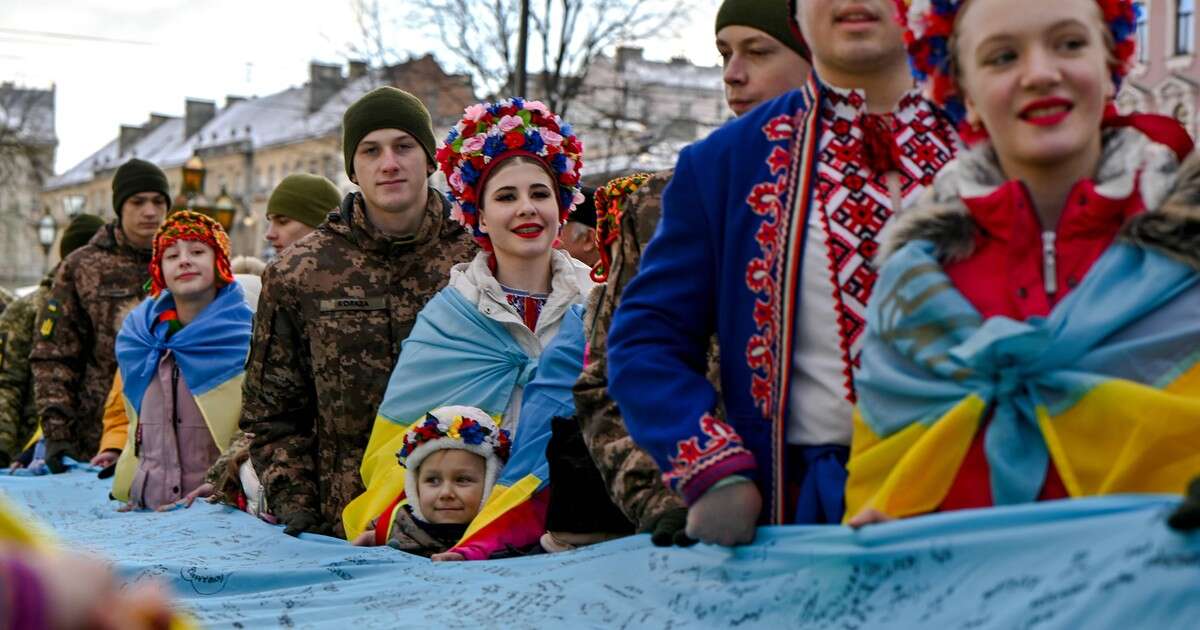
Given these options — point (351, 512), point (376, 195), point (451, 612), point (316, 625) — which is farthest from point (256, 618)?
point (376, 195)

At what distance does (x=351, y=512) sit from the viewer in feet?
21.9

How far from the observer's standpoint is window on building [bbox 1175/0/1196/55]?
45.6 meters

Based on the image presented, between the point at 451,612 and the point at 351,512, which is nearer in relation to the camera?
the point at 451,612

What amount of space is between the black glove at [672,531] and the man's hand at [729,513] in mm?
300

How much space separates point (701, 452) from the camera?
3520 mm

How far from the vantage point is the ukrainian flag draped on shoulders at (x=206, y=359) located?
9.18 meters

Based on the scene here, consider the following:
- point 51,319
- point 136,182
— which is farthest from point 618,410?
point 136,182

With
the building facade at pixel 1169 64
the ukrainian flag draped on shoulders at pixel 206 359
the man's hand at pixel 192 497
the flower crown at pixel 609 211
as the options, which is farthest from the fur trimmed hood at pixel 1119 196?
the building facade at pixel 1169 64

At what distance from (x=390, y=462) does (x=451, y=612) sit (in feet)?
8.30

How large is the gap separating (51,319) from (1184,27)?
3937 cm

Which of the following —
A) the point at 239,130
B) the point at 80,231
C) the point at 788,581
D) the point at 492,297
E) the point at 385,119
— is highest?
the point at 239,130

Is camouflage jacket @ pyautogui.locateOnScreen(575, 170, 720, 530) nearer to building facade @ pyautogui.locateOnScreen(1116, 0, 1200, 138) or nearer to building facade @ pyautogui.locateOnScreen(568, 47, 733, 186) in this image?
building facade @ pyautogui.locateOnScreen(568, 47, 733, 186)

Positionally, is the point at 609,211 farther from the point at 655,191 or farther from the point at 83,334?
the point at 83,334

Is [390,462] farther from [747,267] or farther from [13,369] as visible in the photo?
[13,369]
